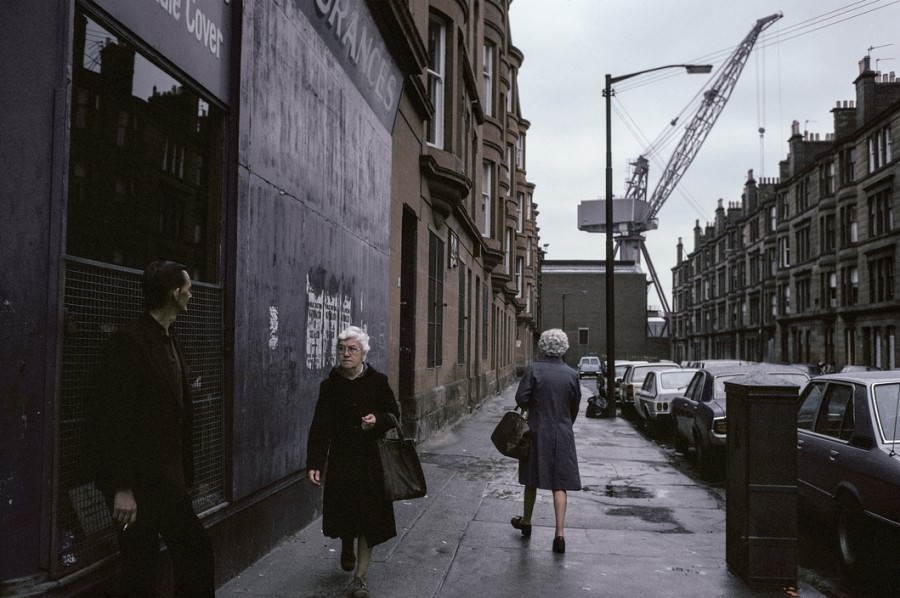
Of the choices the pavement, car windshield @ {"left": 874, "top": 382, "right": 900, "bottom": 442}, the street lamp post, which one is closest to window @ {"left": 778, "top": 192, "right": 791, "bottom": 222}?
the street lamp post

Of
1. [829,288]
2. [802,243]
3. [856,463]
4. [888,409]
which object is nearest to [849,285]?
[829,288]

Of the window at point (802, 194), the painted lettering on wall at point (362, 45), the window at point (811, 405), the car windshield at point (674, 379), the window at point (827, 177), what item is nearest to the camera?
the window at point (811, 405)

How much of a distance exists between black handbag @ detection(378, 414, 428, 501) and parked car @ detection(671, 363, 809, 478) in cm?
628

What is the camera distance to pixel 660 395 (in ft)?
56.3

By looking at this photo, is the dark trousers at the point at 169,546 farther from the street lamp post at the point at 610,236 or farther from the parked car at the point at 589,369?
the parked car at the point at 589,369

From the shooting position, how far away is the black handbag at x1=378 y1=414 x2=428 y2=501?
5.32m

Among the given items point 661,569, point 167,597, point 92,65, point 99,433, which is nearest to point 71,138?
point 92,65

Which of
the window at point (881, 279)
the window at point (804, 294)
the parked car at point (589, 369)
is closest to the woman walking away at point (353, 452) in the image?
the window at point (881, 279)

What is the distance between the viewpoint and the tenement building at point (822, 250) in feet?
133

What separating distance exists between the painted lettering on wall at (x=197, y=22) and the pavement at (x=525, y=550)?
3.61m

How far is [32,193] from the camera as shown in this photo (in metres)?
3.45

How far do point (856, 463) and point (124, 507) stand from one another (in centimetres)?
527

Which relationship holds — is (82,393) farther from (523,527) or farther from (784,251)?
(784,251)

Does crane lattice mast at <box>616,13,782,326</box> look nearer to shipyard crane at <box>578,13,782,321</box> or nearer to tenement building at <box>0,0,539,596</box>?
shipyard crane at <box>578,13,782,321</box>
